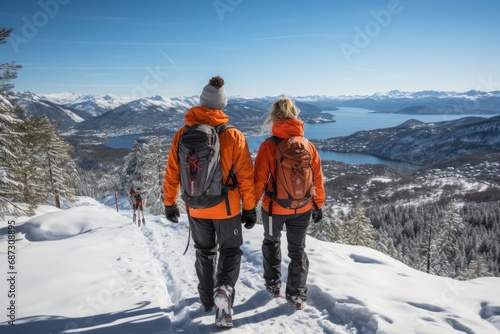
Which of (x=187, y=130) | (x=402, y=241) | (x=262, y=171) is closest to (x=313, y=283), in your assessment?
(x=262, y=171)

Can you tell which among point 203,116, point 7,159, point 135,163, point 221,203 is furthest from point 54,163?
point 221,203

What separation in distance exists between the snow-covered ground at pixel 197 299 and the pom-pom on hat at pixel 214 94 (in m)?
2.89

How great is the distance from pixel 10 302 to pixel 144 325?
2072 mm

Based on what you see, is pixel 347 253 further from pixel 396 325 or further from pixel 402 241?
pixel 402 241

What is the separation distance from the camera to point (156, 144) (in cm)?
2605

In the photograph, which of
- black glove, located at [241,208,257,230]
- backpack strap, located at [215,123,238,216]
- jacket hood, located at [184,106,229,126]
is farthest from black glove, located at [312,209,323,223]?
jacket hood, located at [184,106,229,126]

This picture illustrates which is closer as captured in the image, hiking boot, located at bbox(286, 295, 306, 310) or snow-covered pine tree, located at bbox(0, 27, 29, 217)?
hiking boot, located at bbox(286, 295, 306, 310)

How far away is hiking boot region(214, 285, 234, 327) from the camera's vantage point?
353 centimetres

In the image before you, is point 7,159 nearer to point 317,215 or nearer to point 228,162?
point 228,162

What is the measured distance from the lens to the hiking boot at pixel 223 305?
353cm

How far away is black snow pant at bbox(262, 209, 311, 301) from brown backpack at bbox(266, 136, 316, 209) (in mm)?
278

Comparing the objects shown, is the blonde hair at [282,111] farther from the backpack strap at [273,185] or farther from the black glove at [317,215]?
the black glove at [317,215]

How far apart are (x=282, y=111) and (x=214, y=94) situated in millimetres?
995

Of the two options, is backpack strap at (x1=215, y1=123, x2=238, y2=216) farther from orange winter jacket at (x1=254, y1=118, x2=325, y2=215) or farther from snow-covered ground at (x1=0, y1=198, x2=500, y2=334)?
snow-covered ground at (x1=0, y1=198, x2=500, y2=334)
